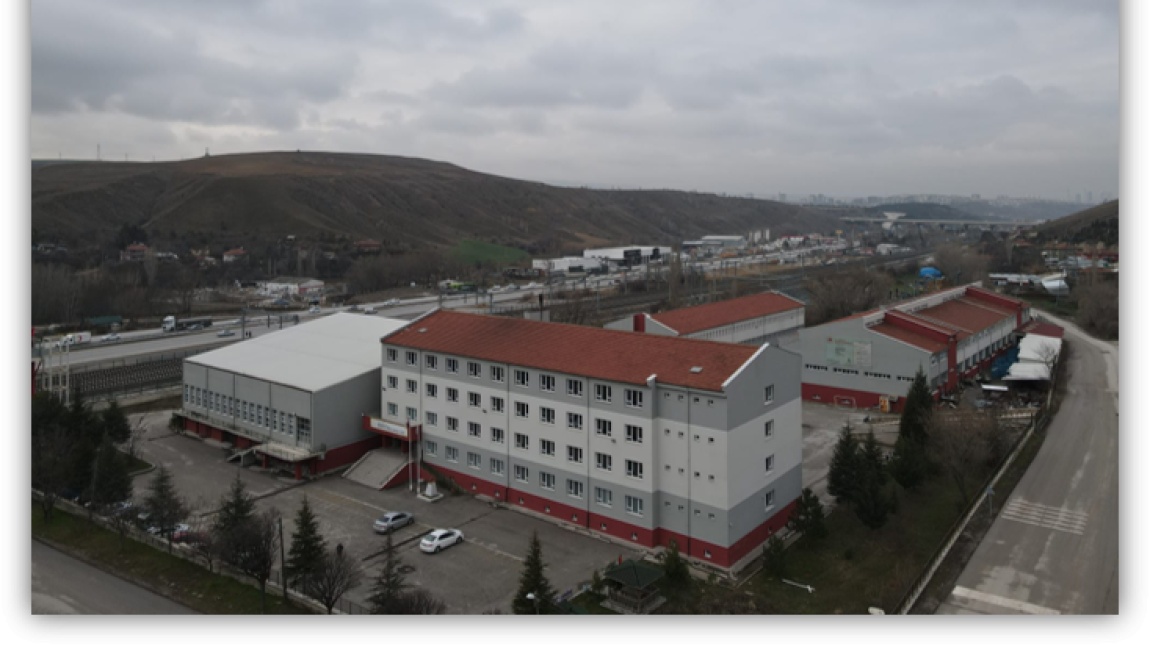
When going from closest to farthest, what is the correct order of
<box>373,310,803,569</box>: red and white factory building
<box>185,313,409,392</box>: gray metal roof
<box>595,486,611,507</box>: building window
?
<box>373,310,803,569</box>: red and white factory building → <box>595,486,611,507</box>: building window → <box>185,313,409,392</box>: gray metal roof

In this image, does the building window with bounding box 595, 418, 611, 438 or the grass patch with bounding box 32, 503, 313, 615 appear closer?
the grass patch with bounding box 32, 503, 313, 615

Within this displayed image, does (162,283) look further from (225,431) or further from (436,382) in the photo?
(436,382)

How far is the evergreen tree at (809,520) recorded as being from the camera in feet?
36.4

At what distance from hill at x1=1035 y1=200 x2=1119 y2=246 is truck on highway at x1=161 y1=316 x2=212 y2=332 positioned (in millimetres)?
39492

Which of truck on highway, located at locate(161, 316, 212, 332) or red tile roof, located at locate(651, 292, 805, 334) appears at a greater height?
red tile roof, located at locate(651, 292, 805, 334)

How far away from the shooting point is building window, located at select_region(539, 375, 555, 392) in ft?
39.4

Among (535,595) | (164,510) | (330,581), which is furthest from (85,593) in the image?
(535,595)

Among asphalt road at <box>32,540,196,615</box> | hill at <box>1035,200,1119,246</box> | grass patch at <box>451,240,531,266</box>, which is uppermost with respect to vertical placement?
hill at <box>1035,200,1119,246</box>

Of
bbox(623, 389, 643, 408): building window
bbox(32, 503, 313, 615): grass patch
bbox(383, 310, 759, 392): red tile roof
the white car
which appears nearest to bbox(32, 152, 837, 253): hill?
bbox(32, 503, 313, 615): grass patch

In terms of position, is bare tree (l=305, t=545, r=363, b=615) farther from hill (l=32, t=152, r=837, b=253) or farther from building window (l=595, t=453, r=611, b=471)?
hill (l=32, t=152, r=837, b=253)

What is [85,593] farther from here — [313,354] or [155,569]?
[313,354]

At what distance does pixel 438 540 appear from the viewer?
36.7 ft

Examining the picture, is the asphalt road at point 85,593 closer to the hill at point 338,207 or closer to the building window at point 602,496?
the building window at point 602,496

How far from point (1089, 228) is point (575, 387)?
4832cm
